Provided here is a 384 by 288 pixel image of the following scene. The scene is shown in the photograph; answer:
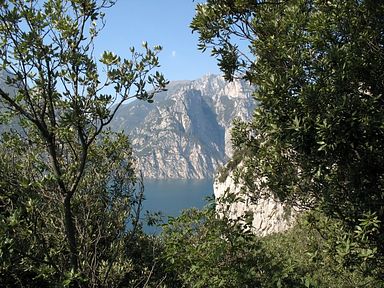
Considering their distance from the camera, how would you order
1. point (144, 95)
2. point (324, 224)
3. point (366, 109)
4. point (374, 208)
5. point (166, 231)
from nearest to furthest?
point (366, 109) < point (374, 208) < point (144, 95) < point (324, 224) < point (166, 231)

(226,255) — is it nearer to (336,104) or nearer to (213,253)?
(213,253)

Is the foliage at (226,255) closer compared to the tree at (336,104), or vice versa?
the tree at (336,104)

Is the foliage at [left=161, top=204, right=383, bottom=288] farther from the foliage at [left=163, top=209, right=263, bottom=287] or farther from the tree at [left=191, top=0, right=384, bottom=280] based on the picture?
the tree at [left=191, top=0, right=384, bottom=280]

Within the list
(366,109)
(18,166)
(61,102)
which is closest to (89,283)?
(18,166)

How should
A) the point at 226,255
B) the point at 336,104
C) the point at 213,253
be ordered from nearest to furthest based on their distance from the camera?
the point at 336,104 → the point at 213,253 → the point at 226,255

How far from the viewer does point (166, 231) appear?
8.70m

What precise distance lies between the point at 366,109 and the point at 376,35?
5.23 ft

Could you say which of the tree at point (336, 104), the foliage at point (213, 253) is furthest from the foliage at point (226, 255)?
the tree at point (336, 104)

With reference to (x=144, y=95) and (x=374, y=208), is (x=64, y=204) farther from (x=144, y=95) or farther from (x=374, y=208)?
(x=374, y=208)

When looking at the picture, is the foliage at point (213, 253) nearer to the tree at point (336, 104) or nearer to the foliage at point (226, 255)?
the foliage at point (226, 255)

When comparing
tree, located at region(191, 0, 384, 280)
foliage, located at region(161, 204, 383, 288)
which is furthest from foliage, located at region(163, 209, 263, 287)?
tree, located at region(191, 0, 384, 280)

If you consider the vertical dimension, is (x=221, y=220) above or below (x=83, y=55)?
below

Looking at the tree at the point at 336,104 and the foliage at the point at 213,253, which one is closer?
the tree at the point at 336,104

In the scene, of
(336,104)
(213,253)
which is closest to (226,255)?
(213,253)
